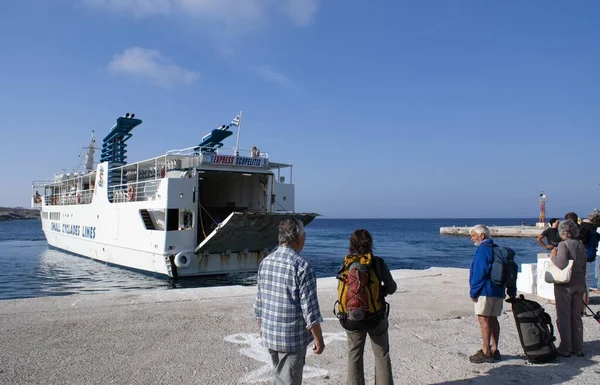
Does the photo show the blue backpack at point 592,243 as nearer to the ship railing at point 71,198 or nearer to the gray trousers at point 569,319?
the gray trousers at point 569,319

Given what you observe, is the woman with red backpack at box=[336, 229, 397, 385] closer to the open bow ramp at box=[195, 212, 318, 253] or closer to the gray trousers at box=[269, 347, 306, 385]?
the gray trousers at box=[269, 347, 306, 385]

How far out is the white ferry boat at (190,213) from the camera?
16656mm

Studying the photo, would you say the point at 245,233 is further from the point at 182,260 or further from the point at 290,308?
the point at 290,308

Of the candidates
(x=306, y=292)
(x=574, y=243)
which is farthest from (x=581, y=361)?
(x=306, y=292)

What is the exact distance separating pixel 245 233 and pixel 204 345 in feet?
38.4

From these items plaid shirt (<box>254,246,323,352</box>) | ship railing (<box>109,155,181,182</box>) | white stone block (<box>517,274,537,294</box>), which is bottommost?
white stone block (<box>517,274,537,294</box>)

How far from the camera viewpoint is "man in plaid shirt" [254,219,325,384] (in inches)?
129

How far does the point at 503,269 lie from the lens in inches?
182

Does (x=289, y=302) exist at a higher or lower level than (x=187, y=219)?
lower

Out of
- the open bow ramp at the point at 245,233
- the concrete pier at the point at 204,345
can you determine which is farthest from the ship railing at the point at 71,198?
the concrete pier at the point at 204,345

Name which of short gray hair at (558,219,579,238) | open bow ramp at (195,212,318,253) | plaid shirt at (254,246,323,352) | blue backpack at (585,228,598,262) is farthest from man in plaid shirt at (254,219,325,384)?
open bow ramp at (195,212,318,253)

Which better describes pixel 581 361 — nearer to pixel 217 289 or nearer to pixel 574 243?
pixel 574 243

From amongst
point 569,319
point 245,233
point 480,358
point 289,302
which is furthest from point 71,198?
point 569,319

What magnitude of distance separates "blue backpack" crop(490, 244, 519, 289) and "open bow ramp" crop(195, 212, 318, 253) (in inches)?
457
